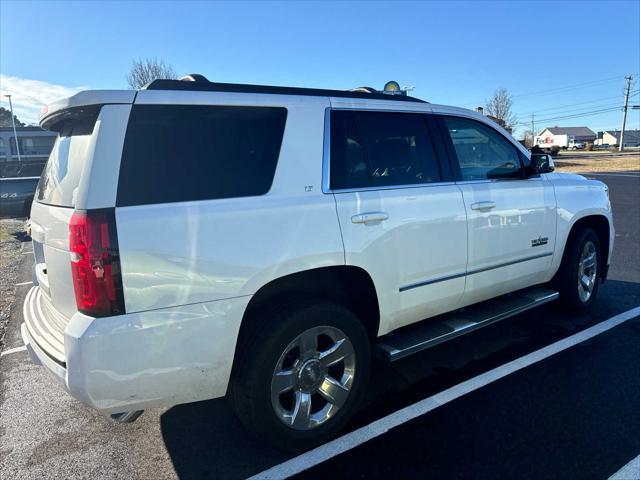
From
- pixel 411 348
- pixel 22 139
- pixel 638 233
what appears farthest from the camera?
pixel 22 139

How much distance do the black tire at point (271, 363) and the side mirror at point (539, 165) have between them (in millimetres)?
2321

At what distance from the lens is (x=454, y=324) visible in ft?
11.8

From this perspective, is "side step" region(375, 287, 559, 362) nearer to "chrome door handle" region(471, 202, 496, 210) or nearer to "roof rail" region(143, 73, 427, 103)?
"chrome door handle" region(471, 202, 496, 210)

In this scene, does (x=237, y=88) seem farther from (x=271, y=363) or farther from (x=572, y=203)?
(x=572, y=203)

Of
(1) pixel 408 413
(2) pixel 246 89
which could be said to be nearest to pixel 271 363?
(1) pixel 408 413

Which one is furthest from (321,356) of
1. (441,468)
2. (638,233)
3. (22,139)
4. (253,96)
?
(22,139)

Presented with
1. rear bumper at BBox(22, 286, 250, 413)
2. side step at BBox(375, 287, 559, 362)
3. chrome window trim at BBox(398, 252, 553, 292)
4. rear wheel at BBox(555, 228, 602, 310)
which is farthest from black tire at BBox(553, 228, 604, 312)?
rear bumper at BBox(22, 286, 250, 413)

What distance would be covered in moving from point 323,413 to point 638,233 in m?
9.06

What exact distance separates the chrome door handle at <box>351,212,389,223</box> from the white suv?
1 cm

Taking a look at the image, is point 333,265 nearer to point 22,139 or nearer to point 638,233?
point 638,233

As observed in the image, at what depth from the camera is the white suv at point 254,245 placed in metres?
2.21

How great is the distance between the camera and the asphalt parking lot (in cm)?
264

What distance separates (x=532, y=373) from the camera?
363 centimetres

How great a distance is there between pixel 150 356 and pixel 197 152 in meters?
1.04
